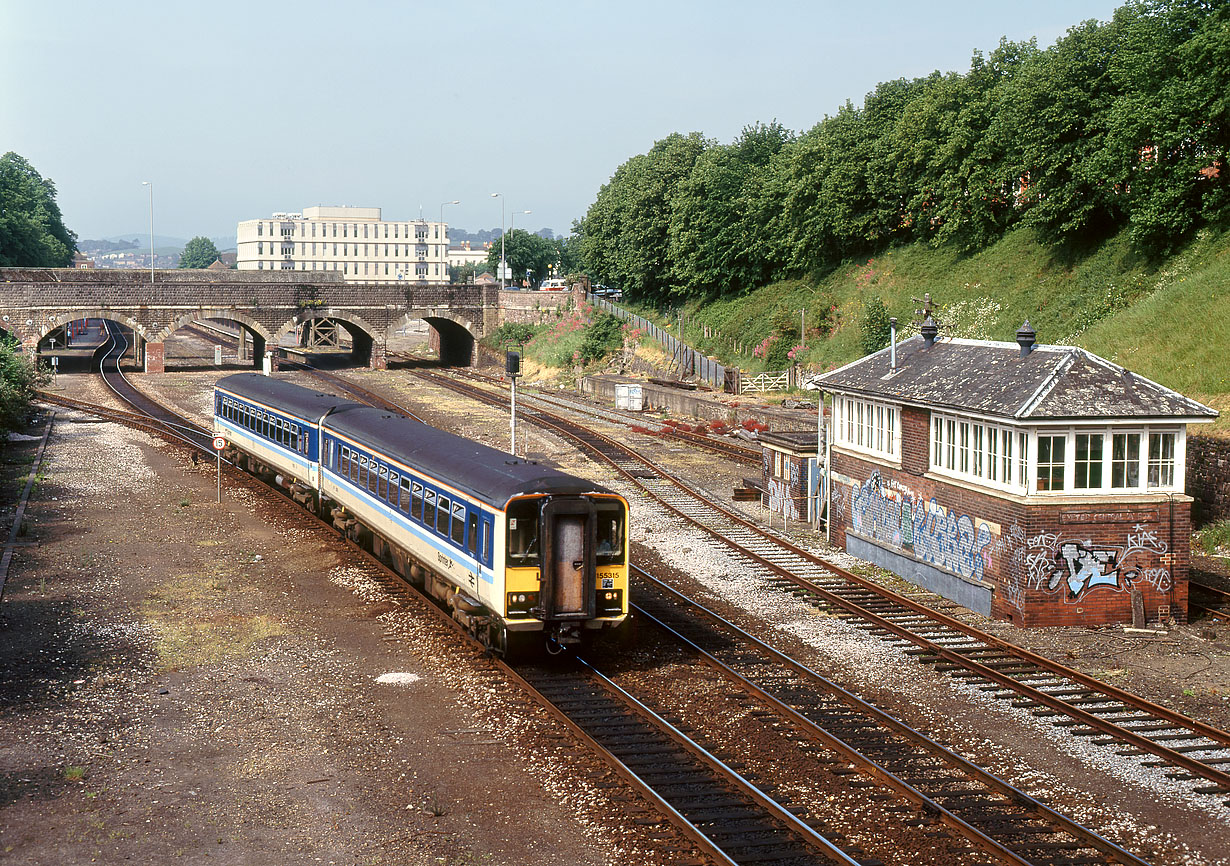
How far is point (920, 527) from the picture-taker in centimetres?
2605

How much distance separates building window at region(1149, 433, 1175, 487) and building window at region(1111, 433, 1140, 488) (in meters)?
0.27

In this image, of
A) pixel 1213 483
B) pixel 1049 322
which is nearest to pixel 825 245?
pixel 1049 322

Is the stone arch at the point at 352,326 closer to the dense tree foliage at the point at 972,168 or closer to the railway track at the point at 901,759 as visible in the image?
the dense tree foliage at the point at 972,168

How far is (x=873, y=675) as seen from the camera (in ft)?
64.6

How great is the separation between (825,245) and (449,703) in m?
56.9

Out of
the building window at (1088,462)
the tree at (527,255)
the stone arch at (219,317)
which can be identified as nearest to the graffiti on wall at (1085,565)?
the building window at (1088,462)

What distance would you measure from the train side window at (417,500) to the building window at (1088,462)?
1248 centimetres

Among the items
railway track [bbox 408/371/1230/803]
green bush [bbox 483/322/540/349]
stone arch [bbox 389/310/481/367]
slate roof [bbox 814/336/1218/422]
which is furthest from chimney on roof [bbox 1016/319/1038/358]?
green bush [bbox 483/322/540/349]

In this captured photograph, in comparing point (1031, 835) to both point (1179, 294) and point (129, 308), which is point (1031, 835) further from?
point (129, 308)

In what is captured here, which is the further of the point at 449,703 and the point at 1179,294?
the point at 1179,294

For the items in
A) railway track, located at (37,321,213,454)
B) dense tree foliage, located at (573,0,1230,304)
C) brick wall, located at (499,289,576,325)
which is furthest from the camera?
brick wall, located at (499,289,576,325)

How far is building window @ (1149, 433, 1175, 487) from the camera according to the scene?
74.9ft

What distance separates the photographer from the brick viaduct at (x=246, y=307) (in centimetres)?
7338

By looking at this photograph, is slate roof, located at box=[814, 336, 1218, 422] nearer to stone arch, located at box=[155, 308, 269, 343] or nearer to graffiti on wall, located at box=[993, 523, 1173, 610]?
graffiti on wall, located at box=[993, 523, 1173, 610]
